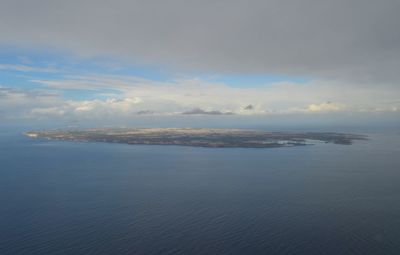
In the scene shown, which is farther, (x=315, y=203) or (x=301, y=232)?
(x=315, y=203)

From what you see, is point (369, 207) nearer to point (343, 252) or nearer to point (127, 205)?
point (343, 252)

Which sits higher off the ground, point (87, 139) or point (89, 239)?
point (87, 139)

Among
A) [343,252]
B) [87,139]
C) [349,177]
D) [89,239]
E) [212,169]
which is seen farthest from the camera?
[87,139]

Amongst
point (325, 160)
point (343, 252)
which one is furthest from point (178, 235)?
Result: point (325, 160)

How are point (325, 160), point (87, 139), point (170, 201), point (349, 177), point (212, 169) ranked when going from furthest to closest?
point (87, 139)
point (325, 160)
point (212, 169)
point (349, 177)
point (170, 201)

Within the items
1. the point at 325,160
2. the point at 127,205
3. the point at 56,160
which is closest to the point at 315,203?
the point at 127,205

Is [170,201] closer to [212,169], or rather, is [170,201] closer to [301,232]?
[301,232]
